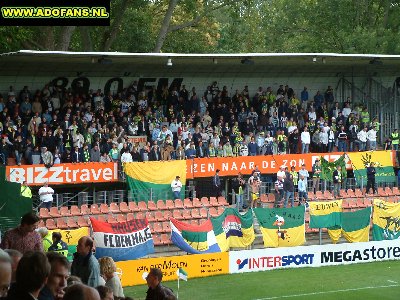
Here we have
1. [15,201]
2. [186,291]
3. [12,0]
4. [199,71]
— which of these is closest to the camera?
[12,0]

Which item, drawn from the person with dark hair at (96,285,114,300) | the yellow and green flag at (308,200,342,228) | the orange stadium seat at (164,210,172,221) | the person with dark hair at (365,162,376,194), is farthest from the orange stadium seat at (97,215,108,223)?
the person with dark hair at (96,285,114,300)

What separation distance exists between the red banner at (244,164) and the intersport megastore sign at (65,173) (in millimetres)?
2804

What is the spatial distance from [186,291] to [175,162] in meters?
8.15

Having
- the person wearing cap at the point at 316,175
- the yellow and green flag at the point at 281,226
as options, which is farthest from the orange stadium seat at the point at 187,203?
the person wearing cap at the point at 316,175

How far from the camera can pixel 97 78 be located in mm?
34250

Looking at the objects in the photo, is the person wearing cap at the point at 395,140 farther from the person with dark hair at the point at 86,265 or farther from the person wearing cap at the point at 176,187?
the person with dark hair at the point at 86,265

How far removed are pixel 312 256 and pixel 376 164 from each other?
8.88 m

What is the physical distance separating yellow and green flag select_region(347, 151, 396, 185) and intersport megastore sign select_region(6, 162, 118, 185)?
897cm

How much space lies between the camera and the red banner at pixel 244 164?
30.9 m

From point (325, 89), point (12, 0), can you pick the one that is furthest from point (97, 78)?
Answer: point (12, 0)

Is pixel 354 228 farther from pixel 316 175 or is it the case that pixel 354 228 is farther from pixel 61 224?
pixel 61 224

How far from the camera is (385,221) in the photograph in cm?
2802

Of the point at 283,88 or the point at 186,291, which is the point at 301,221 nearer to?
the point at 186,291

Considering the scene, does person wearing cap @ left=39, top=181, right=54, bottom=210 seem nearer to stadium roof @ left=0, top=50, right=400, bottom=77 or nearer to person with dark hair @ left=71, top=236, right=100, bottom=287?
stadium roof @ left=0, top=50, right=400, bottom=77
